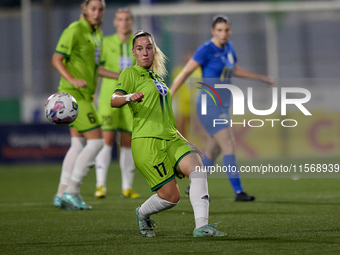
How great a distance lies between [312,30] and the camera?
2327 cm

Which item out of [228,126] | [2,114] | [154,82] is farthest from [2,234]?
[2,114]

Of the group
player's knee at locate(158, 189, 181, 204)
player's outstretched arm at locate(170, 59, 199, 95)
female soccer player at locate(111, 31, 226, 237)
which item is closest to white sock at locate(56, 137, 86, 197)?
player's outstretched arm at locate(170, 59, 199, 95)

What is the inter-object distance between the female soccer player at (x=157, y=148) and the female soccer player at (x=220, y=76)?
93.9 inches

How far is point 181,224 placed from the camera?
216 inches

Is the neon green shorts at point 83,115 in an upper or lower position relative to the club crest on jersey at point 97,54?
lower

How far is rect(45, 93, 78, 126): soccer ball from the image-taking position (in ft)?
19.5

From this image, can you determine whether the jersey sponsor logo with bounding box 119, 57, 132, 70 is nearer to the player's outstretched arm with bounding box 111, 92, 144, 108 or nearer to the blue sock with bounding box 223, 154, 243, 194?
the blue sock with bounding box 223, 154, 243, 194

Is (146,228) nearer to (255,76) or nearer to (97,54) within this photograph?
(97,54)

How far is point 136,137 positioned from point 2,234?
140 centimetres

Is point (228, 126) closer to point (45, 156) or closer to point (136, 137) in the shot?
point (136, 137)

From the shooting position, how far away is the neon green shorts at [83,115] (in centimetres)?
677

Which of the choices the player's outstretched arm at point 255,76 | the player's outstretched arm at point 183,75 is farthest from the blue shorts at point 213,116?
the player's outstretched arm at point 255,76

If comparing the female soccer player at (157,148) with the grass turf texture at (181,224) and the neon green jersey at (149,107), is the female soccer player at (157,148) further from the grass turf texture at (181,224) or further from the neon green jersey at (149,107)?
the grass turf texture at (181,224)

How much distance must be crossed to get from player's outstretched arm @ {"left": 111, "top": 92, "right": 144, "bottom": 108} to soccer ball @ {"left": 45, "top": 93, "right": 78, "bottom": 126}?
149cm
